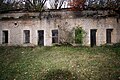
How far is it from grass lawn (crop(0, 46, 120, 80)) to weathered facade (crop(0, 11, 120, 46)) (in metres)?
3.16

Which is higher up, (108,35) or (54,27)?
(54,27)

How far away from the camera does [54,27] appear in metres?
21.4

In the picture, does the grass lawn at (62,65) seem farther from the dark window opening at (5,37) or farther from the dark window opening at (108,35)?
the dark window opening at (5,37)

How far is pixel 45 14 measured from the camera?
2175 cm

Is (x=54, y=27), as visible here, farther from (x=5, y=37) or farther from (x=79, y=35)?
(x=5, y=37)

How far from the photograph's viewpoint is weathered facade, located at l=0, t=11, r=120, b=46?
20.6 metres

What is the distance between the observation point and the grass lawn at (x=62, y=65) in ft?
39.1

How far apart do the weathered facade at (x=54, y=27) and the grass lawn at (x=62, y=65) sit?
3.16 m

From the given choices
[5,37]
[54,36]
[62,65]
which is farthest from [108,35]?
[5,37]

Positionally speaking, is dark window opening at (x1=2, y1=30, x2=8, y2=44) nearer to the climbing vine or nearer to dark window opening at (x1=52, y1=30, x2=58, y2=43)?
dark window opening at (x1=52, y1=30, x2=58, y2=43)

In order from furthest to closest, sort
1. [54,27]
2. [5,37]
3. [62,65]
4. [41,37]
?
[5,37], [41,37], [54,27], [62,65]

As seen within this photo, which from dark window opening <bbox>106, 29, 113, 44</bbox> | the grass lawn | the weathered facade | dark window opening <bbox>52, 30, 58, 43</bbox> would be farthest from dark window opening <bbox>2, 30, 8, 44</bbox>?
dark window opening <bbox>106, 29, 113, 44</bbox>

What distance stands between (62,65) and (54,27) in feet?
27.2

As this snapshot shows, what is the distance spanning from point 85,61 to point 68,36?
706 centimetres
